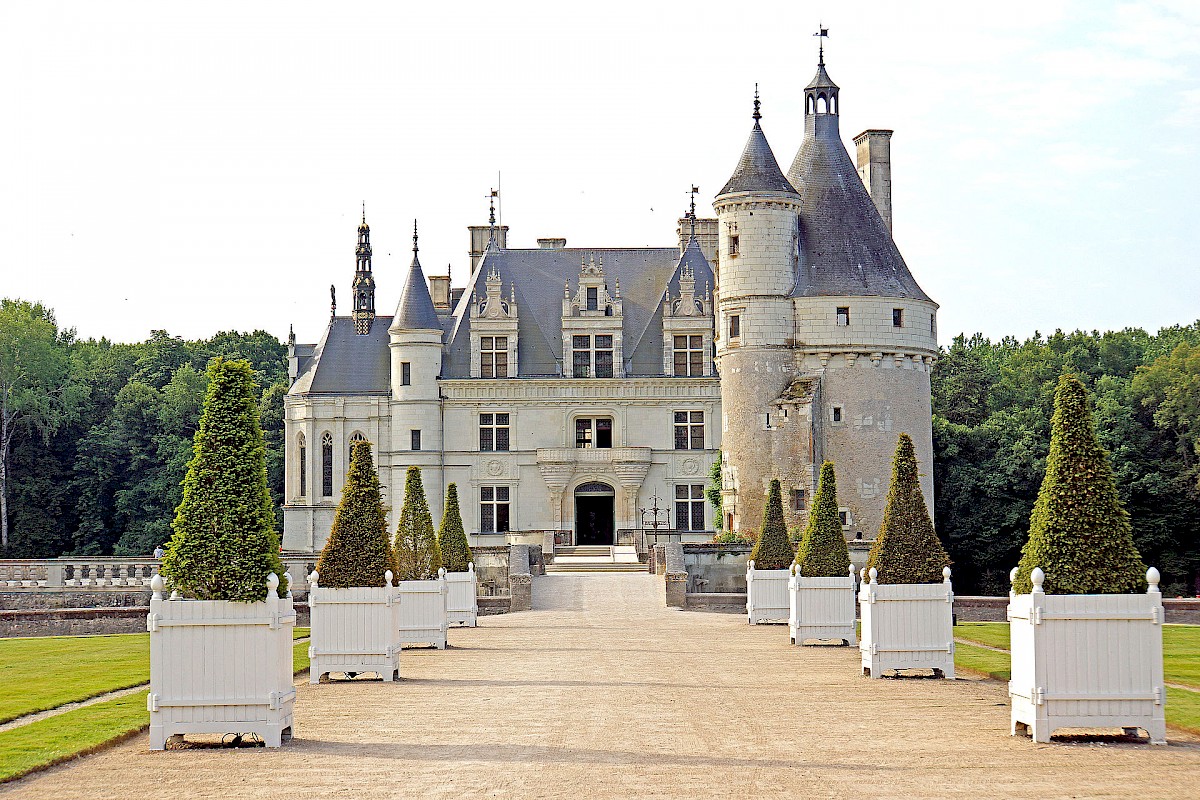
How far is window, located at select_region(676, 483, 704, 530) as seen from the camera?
55.2 m

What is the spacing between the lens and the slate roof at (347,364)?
57156 millimetres

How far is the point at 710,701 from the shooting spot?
51.1ft

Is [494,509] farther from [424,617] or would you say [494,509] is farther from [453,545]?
[424,617]

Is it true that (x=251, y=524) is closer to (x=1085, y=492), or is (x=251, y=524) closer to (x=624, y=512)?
(x=1085, y=492)

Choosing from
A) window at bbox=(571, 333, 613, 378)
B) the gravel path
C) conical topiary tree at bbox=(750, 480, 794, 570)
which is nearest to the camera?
the gravel path

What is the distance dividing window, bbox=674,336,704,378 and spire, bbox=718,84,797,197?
32.2ft

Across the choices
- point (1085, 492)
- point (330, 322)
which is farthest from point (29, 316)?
point (1085, 492)

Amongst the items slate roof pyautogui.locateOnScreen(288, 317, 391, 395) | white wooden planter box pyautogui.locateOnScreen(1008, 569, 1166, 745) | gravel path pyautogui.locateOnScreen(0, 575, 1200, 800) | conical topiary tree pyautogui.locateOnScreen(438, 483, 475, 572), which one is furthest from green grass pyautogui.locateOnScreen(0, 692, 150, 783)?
slate roof pyautogui.locateOnScreen(288, 317, 391, 395)

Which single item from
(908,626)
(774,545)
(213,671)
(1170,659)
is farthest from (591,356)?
(213,671)

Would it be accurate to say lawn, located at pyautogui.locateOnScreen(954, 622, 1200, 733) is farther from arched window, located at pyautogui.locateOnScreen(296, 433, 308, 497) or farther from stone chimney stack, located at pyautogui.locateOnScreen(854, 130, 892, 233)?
arched window, located at pyautogui.locateOnScreen(296, 433, 308, 497)

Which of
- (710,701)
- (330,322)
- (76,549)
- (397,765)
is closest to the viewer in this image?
(397,765)

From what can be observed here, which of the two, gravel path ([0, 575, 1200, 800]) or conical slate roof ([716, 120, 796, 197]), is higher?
conical slate roof ([716, 120, 796, 197])

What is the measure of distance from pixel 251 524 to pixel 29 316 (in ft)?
187

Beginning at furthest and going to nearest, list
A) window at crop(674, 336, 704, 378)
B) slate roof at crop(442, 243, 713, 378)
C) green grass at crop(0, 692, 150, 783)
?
slate roof at crop(442, 243, 713, 378) → window at crop(674, 336, 704, 378) → green grass at crop(0, 692, 150, 783)
